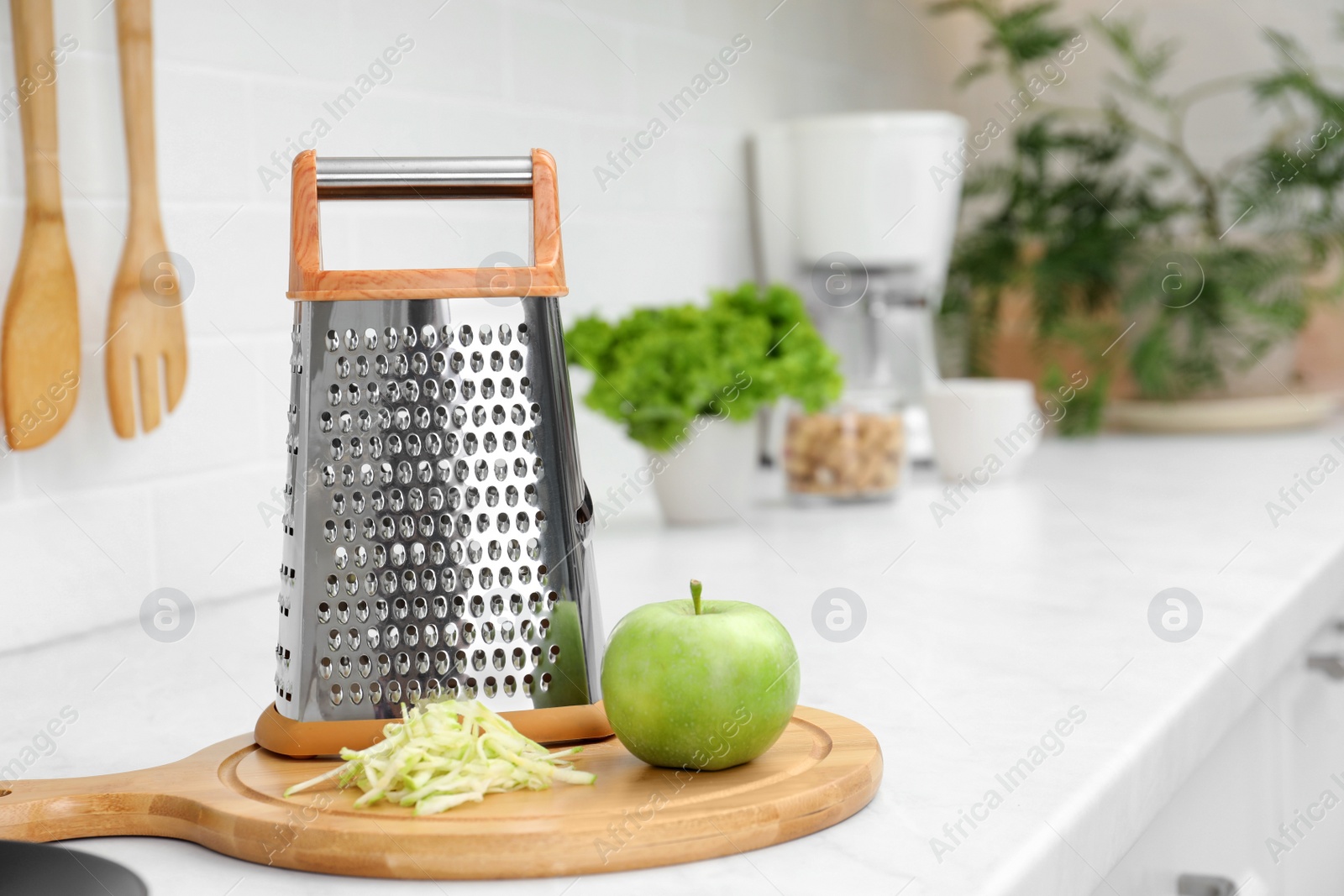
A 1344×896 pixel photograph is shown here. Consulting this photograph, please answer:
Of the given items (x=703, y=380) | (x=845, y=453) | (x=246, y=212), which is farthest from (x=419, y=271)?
(x=845, y=453)

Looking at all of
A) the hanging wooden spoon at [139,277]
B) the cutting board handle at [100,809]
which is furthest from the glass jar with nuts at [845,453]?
the cutting board handle at [100,809]

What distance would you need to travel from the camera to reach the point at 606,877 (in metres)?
0.52

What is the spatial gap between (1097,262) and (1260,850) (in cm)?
132

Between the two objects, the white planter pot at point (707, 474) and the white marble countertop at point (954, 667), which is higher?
the white planter pot at point (707, 474)

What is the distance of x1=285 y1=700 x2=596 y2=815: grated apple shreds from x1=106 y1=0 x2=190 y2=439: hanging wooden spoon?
1.78ft

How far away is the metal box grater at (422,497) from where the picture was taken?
63 cm

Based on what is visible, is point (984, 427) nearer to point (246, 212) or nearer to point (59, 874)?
point (246, 212)

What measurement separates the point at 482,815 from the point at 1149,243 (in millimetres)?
1919

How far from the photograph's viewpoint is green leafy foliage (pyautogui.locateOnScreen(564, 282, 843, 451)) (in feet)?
4.56

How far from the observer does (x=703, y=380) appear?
138 cm

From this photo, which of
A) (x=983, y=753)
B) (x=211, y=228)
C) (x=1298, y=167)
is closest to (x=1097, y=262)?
(x=1298, y=167)

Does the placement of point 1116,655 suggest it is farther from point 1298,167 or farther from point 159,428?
point 1298,167

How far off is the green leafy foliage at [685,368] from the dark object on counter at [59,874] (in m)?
0.89

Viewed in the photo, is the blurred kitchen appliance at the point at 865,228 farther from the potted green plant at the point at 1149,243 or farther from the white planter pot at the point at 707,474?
the white planter pot at the point at 707,474
